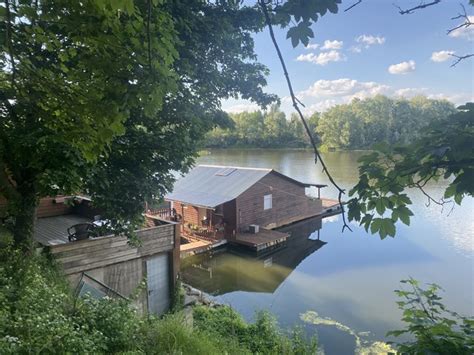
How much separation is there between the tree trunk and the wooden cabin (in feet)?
31.8

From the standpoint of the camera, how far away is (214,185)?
18.1 metres

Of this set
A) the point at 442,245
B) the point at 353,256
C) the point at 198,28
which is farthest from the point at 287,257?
the point at 198,28

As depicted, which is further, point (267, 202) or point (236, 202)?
point (267, 202)

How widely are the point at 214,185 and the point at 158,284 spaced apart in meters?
10.8

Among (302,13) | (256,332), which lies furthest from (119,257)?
(302,13)

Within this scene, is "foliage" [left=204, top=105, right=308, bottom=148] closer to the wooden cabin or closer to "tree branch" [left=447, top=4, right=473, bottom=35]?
the wooden cabin

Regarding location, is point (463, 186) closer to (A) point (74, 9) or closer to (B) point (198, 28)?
(A) point (74, 9)

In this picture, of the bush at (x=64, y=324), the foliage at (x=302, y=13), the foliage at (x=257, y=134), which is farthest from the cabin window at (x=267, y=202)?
the foliage at (x=257, y=134)

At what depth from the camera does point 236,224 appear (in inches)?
642

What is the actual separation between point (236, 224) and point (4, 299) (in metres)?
13.3

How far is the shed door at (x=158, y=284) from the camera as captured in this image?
286 inches

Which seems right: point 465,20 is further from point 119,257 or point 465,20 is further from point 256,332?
point 256,332

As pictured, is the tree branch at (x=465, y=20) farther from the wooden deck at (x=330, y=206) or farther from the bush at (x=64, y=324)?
the wooden deck at (x=330, y=206)

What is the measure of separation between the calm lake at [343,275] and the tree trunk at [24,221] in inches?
226
